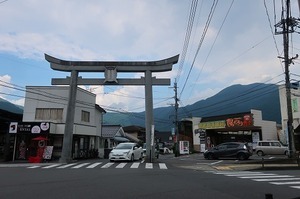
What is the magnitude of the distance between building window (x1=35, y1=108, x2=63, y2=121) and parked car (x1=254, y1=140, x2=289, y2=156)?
22222 millimetres

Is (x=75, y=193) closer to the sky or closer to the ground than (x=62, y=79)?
closer to the ground

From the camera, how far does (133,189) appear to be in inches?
409

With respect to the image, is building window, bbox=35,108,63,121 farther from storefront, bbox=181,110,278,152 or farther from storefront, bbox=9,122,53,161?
storefront, bbox=181,110,278,152

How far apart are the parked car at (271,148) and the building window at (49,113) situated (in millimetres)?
22222

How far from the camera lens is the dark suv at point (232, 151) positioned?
1150 inches

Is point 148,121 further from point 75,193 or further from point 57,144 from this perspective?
Answer: point 75,193

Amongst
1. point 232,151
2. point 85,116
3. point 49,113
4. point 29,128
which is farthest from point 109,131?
point 232,151

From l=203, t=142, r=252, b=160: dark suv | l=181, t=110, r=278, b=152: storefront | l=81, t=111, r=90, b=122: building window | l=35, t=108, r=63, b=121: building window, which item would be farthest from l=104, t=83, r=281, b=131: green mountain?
l=35, t=108, r=63, b=121: building window

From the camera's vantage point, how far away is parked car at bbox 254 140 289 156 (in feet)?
117

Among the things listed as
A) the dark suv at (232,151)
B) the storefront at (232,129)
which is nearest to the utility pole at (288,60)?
the dark suv at (232,151)

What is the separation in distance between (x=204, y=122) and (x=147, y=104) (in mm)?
26144

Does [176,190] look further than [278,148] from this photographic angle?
No

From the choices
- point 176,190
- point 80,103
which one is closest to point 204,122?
point 80,103

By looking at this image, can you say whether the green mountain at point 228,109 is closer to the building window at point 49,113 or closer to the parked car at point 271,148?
the parked car at point 271,148
